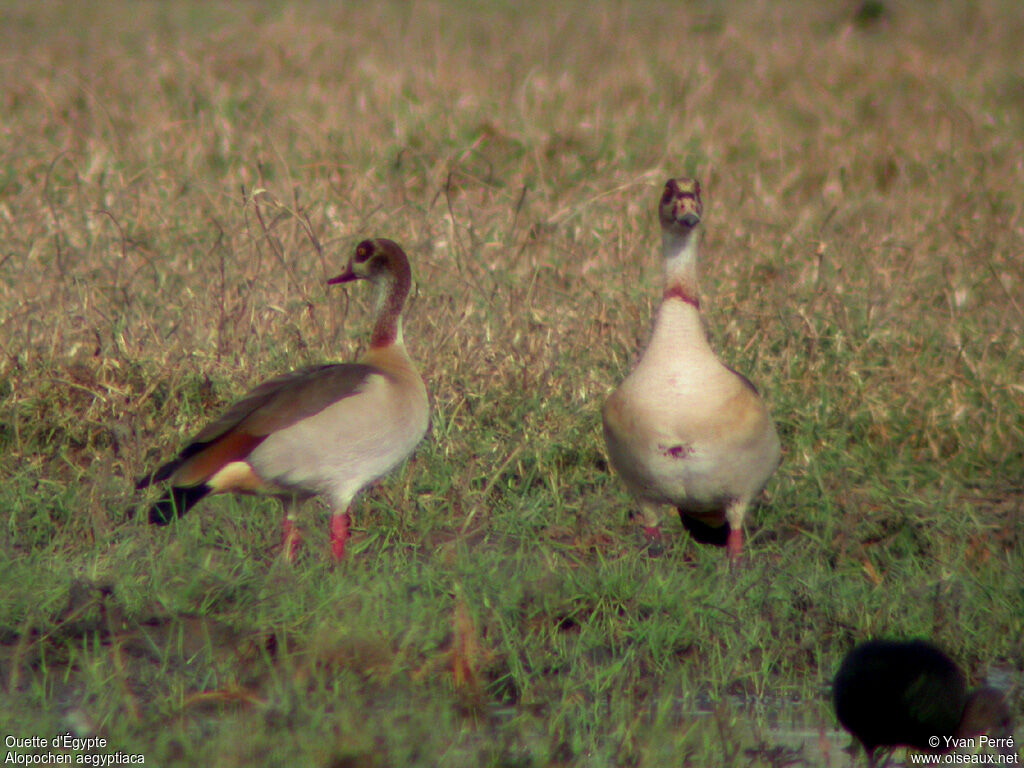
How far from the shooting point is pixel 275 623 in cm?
348

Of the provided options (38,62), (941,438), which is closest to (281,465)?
(941,438)

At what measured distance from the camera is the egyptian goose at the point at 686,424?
3.94 meters

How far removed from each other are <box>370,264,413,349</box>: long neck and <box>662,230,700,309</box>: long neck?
0.99 meters

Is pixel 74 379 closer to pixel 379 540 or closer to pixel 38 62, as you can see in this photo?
pixel 379 540

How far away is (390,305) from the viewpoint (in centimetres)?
479

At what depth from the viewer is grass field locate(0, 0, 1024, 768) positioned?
322cm

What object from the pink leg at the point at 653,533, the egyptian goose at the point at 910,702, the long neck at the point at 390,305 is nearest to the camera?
the egyptian goose at the point at 910,702

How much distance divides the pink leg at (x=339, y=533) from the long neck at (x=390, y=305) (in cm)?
70

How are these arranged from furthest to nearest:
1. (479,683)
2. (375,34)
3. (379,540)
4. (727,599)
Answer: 1. (375,34)
2. (379,540)
3. (727,599)
4. (479,683)

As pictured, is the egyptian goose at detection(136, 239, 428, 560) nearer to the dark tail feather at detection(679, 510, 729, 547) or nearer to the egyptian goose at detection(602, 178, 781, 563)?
the egyptian goose at detection(602, 178, 781, 563)

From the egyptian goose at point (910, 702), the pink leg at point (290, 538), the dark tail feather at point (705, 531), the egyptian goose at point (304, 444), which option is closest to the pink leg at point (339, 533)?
the egyptian goose at point (304, 444)

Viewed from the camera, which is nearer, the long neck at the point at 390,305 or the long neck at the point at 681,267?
the long neck at the point at 681,267

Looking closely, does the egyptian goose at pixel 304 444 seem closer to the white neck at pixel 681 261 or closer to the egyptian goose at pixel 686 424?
the egyptian goose at pixel 686 424

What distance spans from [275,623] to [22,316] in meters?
2.37
